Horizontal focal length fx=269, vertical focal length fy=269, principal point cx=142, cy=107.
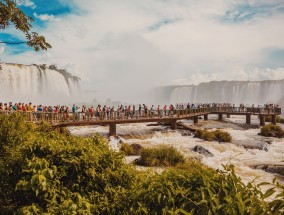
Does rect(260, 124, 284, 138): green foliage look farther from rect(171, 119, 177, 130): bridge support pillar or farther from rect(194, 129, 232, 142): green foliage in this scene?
rect(171, 119, 177, 130): bridge support pillar

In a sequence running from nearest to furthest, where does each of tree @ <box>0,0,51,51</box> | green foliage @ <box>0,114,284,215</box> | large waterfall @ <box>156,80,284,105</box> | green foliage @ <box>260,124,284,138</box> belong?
green foliage @ <box>0,114,284,215</box>, tree @ <box>0,0,51,51</box>, green foliage @ <box>260,124,284,138</box>, large waterfall @ <box>156,80,284,105</box>

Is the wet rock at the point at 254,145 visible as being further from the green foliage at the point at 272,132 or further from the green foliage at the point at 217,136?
the green foliage at the point at 272,132

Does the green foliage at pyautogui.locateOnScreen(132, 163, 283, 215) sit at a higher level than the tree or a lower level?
lower

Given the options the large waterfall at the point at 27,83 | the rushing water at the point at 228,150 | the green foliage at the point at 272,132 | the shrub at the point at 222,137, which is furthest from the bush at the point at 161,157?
the large waterfall at the point at 27,83

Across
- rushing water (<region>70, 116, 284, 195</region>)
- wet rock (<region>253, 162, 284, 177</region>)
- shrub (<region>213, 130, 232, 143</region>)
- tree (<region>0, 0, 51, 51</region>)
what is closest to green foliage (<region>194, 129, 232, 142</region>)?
shrub (<region>213, 130, 232, 143</region>)

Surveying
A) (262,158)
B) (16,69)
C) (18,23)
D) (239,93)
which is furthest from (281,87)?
(18,23)

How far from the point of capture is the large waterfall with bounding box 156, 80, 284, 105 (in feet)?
435

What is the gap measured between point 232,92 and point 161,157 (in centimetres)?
14570

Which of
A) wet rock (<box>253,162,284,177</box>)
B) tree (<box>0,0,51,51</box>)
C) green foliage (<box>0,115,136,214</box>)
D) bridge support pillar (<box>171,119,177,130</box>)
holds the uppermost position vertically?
tree (<box>0,0,51,51</box>)

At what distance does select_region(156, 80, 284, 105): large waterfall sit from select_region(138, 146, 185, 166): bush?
124326 mm

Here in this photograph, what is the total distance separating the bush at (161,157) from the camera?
→ 17.0 metres

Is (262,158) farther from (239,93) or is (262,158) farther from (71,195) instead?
(239,93)

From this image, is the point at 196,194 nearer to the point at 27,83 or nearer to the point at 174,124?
the point at 174,124

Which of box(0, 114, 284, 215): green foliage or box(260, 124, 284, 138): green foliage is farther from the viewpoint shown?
box(260, 124, 284, 138): green foliage
